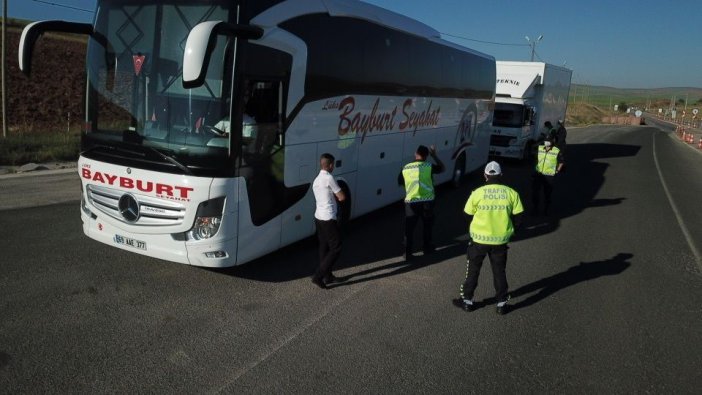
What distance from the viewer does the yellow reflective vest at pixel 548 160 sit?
11.0 m

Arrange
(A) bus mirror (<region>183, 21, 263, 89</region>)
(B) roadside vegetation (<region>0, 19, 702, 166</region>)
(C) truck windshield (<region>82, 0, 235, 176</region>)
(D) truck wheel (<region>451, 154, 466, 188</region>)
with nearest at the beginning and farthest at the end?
(A) bus mirror (<region>183, 21, 263, 89</region>), (C) truck windshield (<region>82, 0, 235, 176</region>), (D) truck wheel (<region>451, 154, 466, 188</region>), (B) roadside vegetation (<region>0, 19, 702, 166</region>)

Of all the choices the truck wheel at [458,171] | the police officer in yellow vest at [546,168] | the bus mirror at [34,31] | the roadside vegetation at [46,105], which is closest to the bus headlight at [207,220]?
the roadside vegetation at [46,105]

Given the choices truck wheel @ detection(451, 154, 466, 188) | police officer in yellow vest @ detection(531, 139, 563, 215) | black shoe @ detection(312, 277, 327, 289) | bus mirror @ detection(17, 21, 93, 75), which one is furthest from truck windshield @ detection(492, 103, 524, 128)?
bus mirror @ detection(17, 21, 93, 75)

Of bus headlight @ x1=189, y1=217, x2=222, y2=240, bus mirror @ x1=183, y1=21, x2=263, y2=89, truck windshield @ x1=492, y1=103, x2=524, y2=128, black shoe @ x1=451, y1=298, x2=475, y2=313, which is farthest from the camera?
truck windshield @ x1=492, y1=103, x2=524, y2=128

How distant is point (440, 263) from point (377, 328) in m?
2.62

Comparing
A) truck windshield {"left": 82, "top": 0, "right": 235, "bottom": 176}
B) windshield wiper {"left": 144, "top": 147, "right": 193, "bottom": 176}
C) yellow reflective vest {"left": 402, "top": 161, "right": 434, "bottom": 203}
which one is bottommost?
yellow reflective vest {"left": 402, "top": 161, "right": 434, "bottom": 203}

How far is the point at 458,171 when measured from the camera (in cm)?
1420

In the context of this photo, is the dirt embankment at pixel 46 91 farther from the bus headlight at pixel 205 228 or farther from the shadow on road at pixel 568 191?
the shadow on road at pixel 568 191

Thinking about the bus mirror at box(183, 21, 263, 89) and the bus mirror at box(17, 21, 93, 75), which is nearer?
the bus mirror at box(183, 21, 263, 89)

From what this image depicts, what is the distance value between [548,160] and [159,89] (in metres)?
8.28

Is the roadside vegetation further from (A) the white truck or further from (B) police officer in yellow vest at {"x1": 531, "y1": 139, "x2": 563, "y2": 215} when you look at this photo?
(A) the white truck

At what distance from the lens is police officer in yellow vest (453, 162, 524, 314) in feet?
18.6

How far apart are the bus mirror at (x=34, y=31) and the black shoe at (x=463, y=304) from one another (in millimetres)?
5342

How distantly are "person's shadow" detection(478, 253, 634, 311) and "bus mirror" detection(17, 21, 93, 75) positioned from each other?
19.0ft
